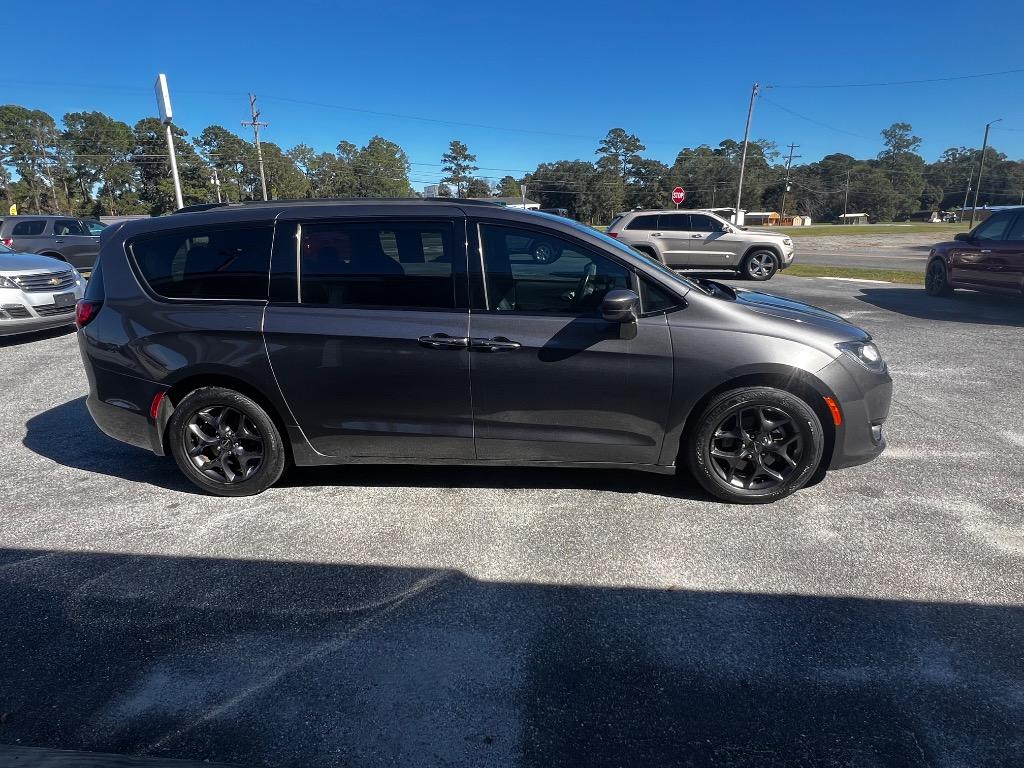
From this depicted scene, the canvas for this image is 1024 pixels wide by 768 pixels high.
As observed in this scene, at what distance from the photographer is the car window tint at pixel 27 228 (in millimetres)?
13711

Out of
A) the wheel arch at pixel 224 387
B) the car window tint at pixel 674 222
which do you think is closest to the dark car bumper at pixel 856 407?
the wheel arch at pixel 224 387

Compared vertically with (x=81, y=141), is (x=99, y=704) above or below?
below

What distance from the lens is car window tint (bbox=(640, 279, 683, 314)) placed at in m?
3.47

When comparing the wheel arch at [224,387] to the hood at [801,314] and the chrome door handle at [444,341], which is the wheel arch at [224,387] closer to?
the chrome door handle at [444,341]

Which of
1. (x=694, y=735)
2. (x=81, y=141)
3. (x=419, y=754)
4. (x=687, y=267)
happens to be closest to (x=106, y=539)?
(x=419, y=754)

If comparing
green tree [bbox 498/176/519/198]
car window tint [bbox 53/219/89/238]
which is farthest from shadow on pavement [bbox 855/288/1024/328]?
green tree [bbox 498/176/519/198]

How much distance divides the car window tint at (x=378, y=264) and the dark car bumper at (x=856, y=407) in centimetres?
227

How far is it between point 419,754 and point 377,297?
2396mm

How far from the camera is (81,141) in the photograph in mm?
84000

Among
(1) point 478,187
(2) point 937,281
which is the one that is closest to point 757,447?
(2) point 937,281

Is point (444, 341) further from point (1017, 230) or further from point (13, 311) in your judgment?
point (1017, 230)

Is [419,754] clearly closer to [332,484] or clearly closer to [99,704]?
[99,704]

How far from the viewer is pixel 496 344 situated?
341cm

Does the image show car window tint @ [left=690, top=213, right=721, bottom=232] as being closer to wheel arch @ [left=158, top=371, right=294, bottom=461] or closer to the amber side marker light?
the amber side marker light
